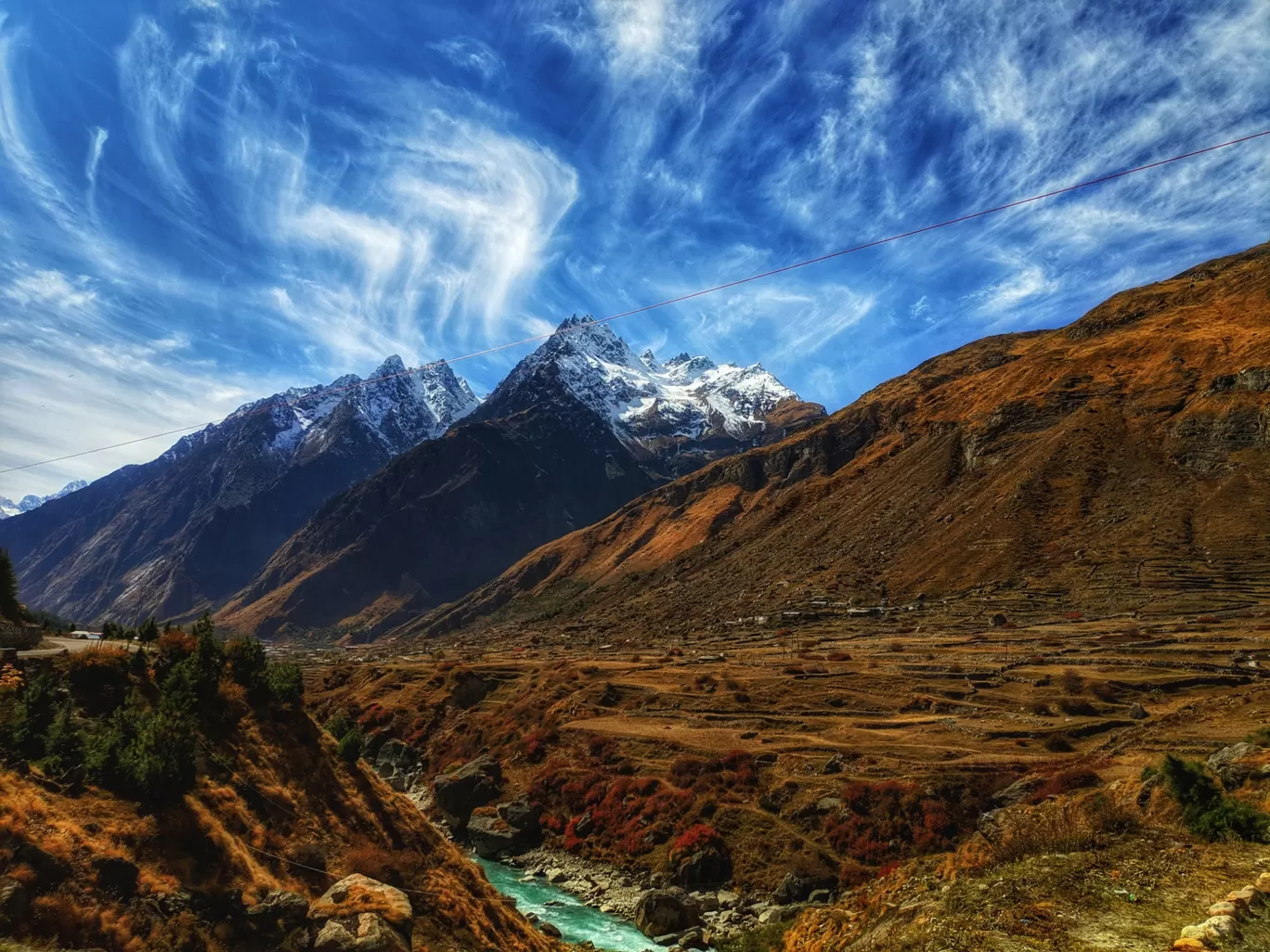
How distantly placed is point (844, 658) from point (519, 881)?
2968 cm

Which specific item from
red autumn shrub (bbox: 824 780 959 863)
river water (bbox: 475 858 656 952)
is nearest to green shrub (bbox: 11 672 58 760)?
river water (bbox: 475 858 656 952)

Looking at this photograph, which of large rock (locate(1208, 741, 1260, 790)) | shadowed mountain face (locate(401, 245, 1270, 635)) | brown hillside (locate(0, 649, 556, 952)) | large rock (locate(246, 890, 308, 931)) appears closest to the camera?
brown hillside (locate(0, 649, 556, 952))

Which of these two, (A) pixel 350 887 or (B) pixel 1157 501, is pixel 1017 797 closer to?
(A) pixel 350 887

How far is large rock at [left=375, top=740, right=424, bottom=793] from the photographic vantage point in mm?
47531

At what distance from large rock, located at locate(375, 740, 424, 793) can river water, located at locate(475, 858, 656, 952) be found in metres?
17.3

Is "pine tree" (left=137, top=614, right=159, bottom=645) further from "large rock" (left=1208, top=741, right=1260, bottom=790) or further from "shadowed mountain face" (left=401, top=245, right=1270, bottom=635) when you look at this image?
"shadowed mountain face" (left=401, top=245, right=1270, bottom=635)

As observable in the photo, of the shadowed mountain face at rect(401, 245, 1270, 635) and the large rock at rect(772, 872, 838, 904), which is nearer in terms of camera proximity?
the large rock at rect(772, 872, 838, 904)

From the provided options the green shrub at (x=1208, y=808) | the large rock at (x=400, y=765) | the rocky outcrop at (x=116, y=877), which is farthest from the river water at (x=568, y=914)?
the green shrub at (x=1208, y=808)

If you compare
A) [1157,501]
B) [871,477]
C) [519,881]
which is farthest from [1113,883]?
[871,477]

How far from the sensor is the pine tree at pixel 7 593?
19.9 m

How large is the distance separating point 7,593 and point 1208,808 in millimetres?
34674

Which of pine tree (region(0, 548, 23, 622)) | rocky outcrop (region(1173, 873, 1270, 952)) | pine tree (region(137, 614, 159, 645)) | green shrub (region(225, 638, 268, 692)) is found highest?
pine tree (region(0, 548, 23, 622))

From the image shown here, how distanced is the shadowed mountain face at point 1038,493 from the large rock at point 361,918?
59.3 m

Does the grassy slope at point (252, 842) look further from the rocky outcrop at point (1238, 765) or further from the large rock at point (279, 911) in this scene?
the rocky outcrop at point (1238, 765)
